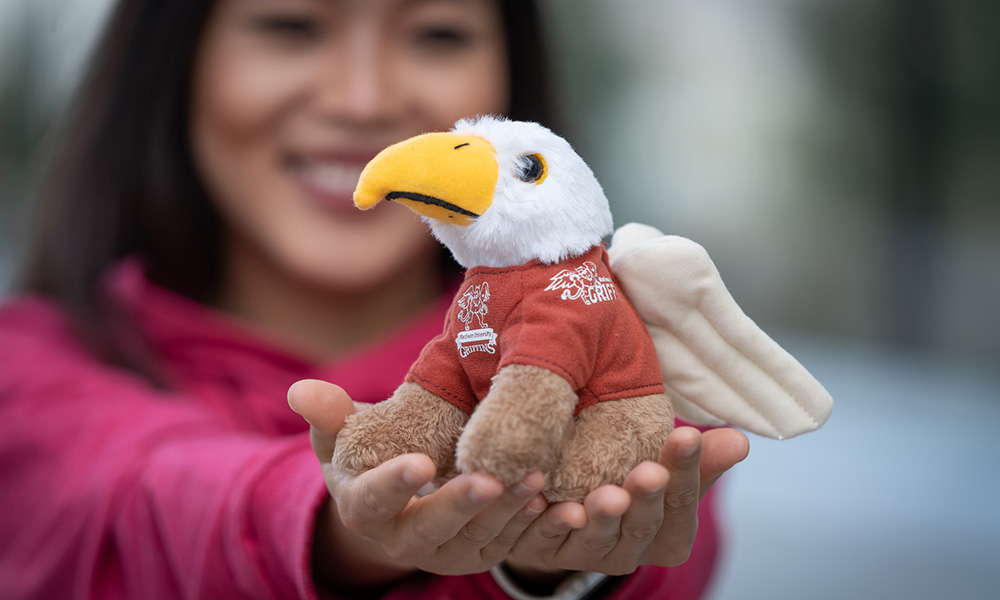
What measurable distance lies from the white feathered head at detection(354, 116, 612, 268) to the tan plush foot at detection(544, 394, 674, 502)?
71mm

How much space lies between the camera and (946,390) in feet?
6.13

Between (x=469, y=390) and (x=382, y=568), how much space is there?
0.21 m

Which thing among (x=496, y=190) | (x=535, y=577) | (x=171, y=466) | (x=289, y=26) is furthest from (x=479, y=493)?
(x=289, y=26)

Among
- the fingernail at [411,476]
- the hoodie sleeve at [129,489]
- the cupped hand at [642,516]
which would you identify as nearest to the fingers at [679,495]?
the cupped hand at [642,516]

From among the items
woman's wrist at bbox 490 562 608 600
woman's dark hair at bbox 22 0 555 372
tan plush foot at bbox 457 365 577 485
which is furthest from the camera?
woman's dark hair at bbox 22 0 555 372

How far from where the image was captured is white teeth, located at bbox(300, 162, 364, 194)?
28.9 inches

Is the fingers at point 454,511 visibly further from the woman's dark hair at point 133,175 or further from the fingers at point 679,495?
the woman's dark hair at point 133,175

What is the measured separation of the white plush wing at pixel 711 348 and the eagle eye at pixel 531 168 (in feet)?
0.20

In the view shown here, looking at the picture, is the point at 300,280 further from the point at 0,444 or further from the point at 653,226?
the point at 653,226

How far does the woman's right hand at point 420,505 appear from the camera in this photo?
289mm

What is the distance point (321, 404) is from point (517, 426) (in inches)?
3.8

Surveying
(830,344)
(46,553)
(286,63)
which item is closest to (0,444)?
(46,553)

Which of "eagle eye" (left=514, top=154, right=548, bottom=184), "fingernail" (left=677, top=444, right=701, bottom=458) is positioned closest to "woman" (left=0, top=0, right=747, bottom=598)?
"fingernail" (left=677, top=444, right=701, bottom=458)

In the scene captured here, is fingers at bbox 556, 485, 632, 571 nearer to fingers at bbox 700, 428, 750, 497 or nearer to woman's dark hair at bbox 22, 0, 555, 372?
fingers at bbox 700, 428, 750, 497
